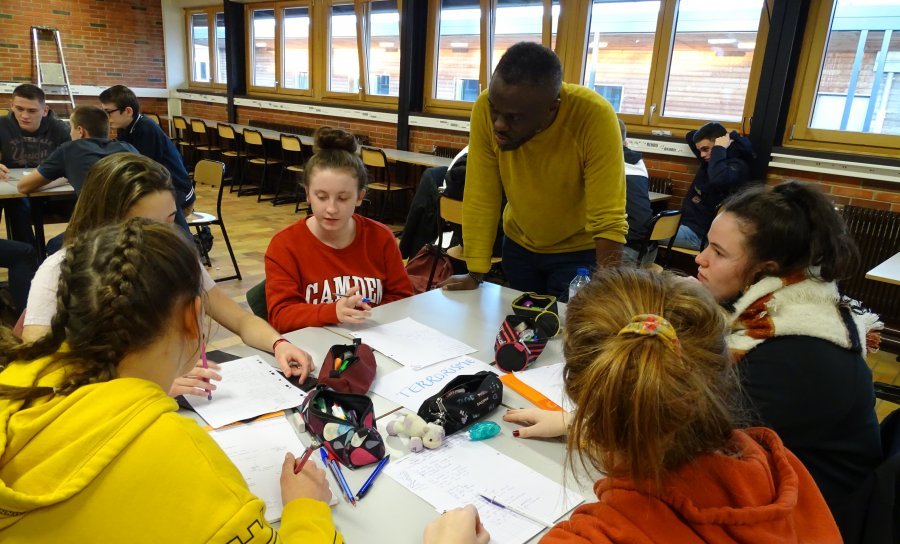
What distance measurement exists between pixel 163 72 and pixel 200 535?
1022 centimetres

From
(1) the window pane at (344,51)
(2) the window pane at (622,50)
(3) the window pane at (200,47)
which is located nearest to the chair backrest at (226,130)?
(1) the window pane at (344,51)

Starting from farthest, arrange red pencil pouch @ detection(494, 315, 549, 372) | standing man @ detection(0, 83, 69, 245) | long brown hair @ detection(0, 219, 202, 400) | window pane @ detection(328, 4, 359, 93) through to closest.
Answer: window pane @ detection(328, 4, 359, 93) → standing man @ detection(0, 83, 69, 245) → red pencil pouch @ detection(494, 315, 549, 372) → long brown hair @ detection(0, 219, 202, 400)

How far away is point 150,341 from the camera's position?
2.52ft

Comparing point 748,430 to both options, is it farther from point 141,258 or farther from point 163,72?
point 163,72

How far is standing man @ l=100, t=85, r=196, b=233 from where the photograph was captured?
3723 millimetres

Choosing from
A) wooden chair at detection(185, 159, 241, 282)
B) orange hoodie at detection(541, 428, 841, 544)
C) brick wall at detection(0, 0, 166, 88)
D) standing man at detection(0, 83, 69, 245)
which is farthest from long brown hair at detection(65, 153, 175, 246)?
brick wall at detection(0, 0, 166, 88)

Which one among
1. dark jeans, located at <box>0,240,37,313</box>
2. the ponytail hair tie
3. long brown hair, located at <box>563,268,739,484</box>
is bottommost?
dark jeans, located at <box>0,240,37,313</box>

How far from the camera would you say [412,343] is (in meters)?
1.53

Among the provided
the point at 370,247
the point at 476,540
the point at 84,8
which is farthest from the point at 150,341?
the point at 84,8

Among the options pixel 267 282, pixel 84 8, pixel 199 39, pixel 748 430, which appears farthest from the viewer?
pixel 199 39

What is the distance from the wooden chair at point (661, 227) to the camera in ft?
10.3

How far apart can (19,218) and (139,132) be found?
917 millimetres

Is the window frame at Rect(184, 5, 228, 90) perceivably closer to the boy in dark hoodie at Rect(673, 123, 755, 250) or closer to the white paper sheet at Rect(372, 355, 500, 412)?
the boy in dark hoodie at Rect(673, 123, 755, 250)

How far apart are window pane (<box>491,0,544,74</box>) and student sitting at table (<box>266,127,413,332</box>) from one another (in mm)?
3734
